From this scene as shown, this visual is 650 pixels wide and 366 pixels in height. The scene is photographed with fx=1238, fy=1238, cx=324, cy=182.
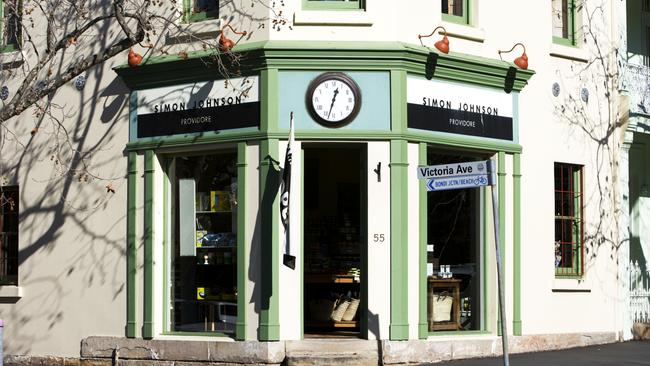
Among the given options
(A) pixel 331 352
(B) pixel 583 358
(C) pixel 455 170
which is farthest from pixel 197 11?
(B) pixel 583 358

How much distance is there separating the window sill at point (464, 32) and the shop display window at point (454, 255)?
165 cm

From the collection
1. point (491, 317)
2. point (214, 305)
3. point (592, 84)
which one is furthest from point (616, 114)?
point (214, 305)

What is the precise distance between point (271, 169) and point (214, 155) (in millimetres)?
1295

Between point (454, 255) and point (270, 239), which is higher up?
point (270, 239)

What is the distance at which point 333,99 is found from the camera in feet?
53.5

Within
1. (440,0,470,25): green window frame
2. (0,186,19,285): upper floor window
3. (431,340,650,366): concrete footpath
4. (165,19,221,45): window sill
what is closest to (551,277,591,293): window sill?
(431,340,650,366): concrete footpath

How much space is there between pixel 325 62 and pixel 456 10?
2398mm

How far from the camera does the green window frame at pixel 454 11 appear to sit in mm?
17344

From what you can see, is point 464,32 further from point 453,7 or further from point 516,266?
point 516,266

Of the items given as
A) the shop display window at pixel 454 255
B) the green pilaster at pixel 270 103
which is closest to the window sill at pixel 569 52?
the shop display window at pixel 454 255

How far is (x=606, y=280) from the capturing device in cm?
1941

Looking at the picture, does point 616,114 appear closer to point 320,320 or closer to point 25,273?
point 320,320

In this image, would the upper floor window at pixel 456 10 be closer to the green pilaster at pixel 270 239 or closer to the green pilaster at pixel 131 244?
the green pilaster at pixel 270 239

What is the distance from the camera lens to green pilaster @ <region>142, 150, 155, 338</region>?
56.2ft
